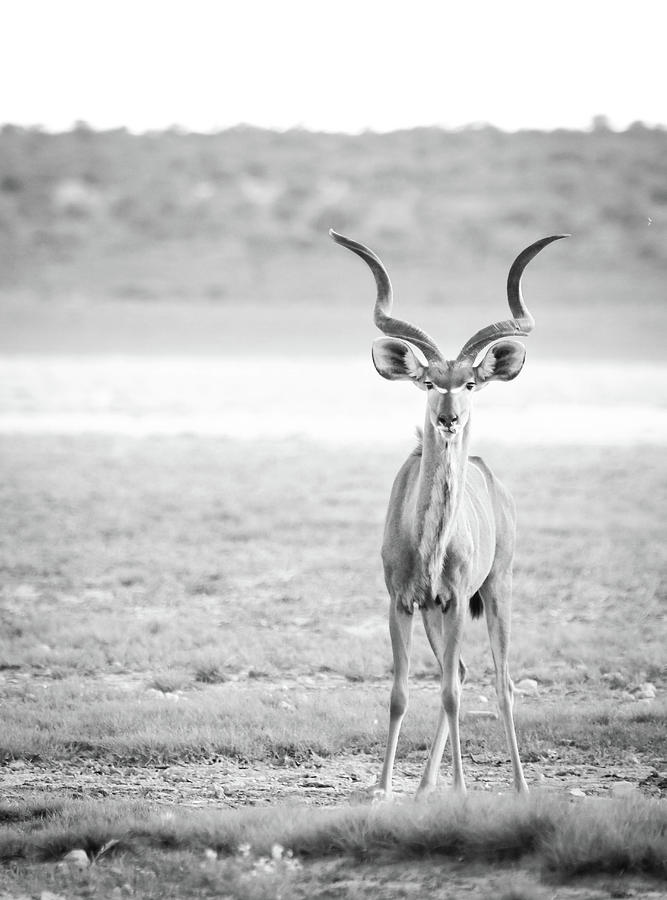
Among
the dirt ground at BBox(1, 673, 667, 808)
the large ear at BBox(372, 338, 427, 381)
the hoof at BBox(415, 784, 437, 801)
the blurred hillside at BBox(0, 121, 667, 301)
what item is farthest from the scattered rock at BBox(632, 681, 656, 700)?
the blurred hillside at BBox(0, 121, 667, 301)

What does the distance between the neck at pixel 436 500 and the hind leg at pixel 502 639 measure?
2.58 ft

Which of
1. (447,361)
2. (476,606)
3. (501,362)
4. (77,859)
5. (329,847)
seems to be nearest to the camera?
(77,859)

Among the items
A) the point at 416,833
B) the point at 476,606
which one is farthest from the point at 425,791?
the point at 476,606

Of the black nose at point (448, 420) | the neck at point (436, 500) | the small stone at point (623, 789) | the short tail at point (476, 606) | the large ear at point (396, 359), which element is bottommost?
the small stone at point (623, 789)

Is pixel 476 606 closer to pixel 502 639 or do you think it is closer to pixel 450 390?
pixel 502 639

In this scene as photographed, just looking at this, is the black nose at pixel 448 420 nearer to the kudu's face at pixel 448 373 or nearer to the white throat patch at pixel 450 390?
the kudu's face at pixel 448 373

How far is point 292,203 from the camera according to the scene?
63.3 m

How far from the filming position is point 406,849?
5.83 meters

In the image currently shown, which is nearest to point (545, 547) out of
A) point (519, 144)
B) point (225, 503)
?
point (225, 503)

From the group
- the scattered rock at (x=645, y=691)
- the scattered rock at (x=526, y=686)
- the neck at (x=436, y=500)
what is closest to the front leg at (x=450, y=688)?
the neck at (x=436, y=500)

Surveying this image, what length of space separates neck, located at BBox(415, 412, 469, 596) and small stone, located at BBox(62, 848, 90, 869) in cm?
225

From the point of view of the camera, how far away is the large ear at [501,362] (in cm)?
710

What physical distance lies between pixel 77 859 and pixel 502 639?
280cm

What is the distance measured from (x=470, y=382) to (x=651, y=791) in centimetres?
242
